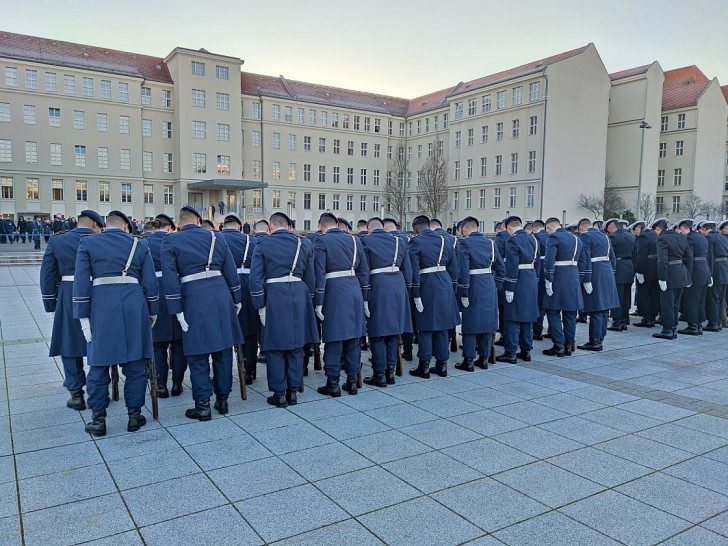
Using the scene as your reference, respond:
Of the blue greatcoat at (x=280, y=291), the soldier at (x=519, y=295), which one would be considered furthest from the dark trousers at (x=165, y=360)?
the soldier at (x=519, y=295)

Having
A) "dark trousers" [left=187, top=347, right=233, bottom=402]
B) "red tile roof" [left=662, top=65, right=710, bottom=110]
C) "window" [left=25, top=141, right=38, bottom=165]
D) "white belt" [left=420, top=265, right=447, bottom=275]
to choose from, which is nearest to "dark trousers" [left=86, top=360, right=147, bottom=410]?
"dark trousers" [left=187, top=347, right=233, bottom=402]

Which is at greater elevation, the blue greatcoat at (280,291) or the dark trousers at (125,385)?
the blue greatcoat at (280,291)

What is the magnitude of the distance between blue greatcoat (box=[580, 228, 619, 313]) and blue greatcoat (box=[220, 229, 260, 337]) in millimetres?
5376

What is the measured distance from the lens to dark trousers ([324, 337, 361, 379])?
6.37m

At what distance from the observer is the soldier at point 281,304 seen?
5.87m

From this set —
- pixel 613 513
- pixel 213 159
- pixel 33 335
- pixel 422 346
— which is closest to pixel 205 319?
pixel 422 346

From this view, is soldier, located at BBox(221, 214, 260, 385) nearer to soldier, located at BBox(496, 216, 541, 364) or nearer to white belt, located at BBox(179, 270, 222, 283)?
white belt, located at BBox(179, 270, 222, 283)

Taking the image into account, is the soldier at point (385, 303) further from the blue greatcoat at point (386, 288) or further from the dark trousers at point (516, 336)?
the dark trousers at point (516, 336)

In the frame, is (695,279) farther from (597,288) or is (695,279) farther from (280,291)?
(280,291)

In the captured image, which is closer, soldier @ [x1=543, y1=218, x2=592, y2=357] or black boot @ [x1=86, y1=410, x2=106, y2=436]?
black boot @ [x1=86, y1=410, x2=106, y2=436]

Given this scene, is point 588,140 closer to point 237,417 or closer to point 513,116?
point 513,116

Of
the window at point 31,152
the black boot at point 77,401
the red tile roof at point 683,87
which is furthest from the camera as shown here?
the red tile roof at point 683,87

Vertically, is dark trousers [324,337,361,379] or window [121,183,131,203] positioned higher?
window [121,183,131,203]

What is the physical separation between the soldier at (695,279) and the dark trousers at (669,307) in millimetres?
428
